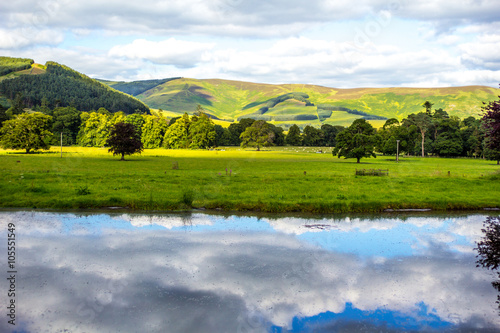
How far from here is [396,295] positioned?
1254 centimetres

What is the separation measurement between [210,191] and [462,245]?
19311mm

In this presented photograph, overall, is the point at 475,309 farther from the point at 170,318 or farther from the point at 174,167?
the point at 174,167

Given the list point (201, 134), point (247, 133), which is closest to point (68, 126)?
point (201, 134)

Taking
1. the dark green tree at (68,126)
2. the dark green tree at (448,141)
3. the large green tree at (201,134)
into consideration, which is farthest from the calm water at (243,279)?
the dark green tree at (68,126)

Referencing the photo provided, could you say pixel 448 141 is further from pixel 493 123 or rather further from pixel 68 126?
pixel 68 126

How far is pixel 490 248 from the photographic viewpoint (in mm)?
18312

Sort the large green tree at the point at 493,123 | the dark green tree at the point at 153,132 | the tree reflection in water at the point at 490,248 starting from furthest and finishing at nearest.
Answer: the dark green tree at the point at 153,132 → the large green tree at the point at 493,123 → the tree reflection in water at the point at 490,248

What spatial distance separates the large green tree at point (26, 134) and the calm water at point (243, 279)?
94561 mm

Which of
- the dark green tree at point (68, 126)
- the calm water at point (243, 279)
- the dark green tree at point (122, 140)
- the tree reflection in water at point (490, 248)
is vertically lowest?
the calm water at point (243, 279)

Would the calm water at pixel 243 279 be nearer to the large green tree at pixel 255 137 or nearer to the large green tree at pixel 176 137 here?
the large green tree at pixel 176 137

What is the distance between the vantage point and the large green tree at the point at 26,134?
4077 inches

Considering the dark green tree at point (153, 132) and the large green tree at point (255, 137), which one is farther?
the large green tree at point (255, 137)

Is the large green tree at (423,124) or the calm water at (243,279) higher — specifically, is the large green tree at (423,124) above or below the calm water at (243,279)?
above

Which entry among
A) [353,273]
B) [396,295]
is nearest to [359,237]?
[353,273]
